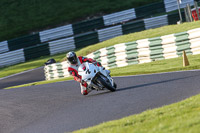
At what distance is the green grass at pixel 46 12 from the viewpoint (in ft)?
112

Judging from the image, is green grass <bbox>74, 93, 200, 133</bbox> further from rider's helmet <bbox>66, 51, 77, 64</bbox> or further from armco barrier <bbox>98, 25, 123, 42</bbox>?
armco barrier <bbox>98, 25, 123, 42</bbox>

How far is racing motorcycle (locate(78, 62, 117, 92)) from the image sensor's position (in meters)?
10.9

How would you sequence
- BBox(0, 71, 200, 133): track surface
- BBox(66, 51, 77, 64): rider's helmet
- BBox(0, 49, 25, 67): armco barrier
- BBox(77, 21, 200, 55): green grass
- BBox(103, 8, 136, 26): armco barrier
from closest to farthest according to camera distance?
BBox(0, 71, 200, 133): track surface
BBox(66, 51, 77, 64): rider's helmet
BBox(77, 21, 200, 55): green grass
BBox(0, 49, 25, 67): armco barrier
BBox(103, 8, 136, 26): armco barrier

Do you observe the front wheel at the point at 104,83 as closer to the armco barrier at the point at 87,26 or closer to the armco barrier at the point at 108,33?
the armco barrier at the point at 108,33

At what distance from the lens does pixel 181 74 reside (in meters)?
12.1

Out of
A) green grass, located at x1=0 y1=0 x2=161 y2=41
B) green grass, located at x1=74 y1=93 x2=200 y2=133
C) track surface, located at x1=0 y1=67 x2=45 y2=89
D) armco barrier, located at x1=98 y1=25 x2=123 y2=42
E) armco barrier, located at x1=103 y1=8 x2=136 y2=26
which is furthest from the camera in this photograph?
green grass, located at x1=0 y1=0 x2=161 y2=41

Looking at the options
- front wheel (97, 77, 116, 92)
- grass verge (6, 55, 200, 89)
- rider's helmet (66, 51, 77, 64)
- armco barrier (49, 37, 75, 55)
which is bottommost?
grass verge (6, 55, 200, 89)

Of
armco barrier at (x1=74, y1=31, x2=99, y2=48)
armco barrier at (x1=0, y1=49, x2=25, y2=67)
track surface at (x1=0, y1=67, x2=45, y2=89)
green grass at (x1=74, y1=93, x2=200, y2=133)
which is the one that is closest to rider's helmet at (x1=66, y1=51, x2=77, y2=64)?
green grass at (x1=74, y1=93, x2=200, y2=133)

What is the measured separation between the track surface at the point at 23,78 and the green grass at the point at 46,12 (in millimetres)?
9072

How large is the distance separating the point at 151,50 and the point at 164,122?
454 inches

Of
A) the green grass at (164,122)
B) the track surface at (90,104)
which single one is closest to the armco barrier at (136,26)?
the track surface at (90,104)

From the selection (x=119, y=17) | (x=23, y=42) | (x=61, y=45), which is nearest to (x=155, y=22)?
(x=119, y=17)

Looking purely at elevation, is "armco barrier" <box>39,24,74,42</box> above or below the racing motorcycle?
above

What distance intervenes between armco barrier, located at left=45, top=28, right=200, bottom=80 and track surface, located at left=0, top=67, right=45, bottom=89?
2940mm
